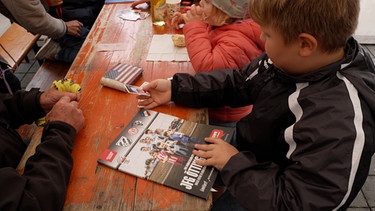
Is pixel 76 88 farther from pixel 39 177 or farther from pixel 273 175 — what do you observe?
pixel 273 175

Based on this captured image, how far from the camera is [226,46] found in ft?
4.23

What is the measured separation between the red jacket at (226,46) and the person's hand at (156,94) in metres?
0.22

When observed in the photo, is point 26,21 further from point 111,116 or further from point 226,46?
point 226,46

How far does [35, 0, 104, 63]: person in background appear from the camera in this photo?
223 centimetres

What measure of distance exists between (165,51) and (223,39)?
0.31 m

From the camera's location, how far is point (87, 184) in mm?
839

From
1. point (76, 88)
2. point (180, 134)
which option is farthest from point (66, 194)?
point (76, 88)

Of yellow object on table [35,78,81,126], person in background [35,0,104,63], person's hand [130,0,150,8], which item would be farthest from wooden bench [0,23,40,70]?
yellow object on table [35,78,81,126]

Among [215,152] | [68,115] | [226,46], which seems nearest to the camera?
[215,152]

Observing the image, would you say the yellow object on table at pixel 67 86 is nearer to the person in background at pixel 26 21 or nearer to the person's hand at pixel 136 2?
the person in background at pixel 26 21

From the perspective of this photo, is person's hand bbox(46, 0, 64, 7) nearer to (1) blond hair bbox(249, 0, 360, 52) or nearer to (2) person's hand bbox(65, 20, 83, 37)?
→ (2) person's hand bbox(65, 20, 83, 37)

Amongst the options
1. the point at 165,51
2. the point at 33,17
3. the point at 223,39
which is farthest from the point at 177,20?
the point at 33,17

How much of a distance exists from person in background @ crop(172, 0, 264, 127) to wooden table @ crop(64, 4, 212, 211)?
0.33 feet

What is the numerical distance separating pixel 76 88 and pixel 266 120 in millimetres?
753
